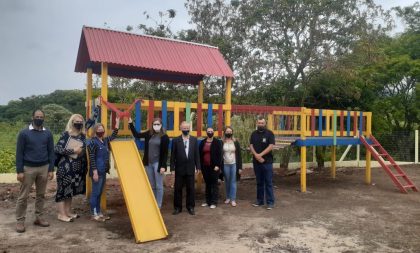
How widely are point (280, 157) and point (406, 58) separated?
25.2ft

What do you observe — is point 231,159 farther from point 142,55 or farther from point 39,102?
point 39,102

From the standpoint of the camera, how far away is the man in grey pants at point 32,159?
5.74 meters

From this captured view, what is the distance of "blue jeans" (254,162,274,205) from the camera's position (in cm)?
755

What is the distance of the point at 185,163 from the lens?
6.87 m

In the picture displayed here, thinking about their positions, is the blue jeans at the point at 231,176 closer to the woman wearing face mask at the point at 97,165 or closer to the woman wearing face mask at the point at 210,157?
the woman wearing face mask at the point at 210,157

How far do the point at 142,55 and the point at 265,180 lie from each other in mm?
3520

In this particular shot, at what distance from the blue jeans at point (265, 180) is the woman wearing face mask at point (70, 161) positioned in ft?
11.0

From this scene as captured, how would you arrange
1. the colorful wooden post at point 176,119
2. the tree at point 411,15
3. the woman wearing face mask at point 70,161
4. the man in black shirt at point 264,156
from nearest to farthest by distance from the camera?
the woman wearing face mask at point 70,161 < the man in black shirt at point 264,156 < the colorful wooden post at point 176,119 < the tree at point 411,15

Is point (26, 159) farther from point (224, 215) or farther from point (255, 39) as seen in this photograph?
point (255, 39)

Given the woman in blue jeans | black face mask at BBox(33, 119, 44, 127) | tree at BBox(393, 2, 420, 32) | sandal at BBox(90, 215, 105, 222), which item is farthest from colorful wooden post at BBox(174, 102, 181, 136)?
tree at BBox(393, 2, 420, 32)

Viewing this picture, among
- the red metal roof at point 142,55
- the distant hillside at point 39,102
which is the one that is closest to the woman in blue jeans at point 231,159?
the red metal roof at point 142,55

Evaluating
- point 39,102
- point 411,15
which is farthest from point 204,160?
point 39,102

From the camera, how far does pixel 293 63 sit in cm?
1292

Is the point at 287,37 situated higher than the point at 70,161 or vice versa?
the point at 287,37
